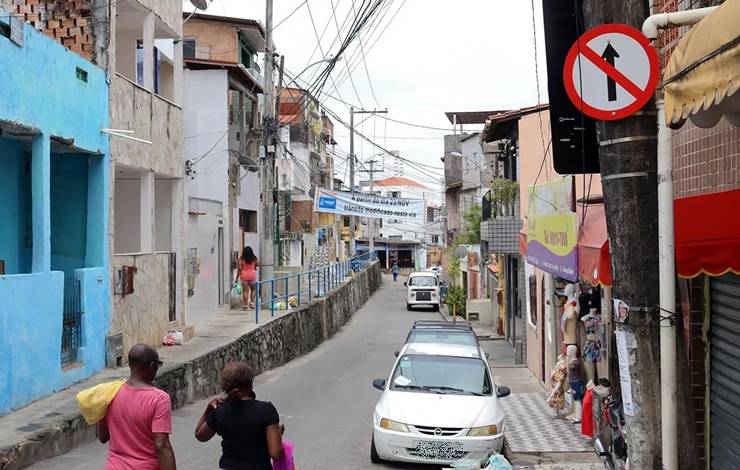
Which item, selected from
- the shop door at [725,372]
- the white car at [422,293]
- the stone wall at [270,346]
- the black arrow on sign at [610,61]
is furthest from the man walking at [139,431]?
the white car at [422,293]

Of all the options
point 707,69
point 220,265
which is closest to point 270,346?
point 220,265

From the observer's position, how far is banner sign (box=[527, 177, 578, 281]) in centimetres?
1121

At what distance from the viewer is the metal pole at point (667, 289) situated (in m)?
5.54

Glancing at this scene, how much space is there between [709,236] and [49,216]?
913cm

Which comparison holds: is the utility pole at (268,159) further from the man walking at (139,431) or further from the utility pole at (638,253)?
the man walking at (139,431)

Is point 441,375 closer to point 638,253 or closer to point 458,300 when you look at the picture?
point 638,253

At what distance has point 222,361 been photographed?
1667cm

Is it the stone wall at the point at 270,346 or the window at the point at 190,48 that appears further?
the window at the point at 190,48

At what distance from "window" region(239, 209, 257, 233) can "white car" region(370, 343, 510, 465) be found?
20.0 meters

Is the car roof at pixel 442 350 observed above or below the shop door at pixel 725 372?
below

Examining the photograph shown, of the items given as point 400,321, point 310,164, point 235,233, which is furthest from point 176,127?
point 310,164

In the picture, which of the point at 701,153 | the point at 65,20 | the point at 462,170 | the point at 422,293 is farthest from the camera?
the point at 462,170

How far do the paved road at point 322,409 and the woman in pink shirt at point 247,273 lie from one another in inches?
100

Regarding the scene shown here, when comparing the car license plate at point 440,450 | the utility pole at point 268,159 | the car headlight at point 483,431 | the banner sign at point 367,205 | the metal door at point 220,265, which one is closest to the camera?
the car license plate at point 440,450
